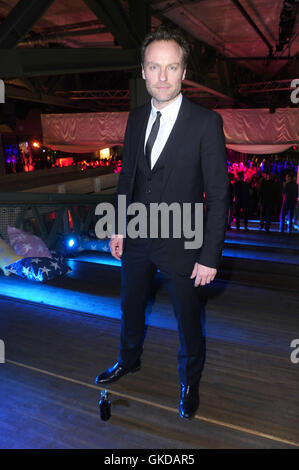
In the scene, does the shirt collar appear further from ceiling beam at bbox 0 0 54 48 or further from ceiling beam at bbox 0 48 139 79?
ceiling beam at bbox 0 0 54 48

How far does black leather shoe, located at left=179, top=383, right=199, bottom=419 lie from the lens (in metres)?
1.80

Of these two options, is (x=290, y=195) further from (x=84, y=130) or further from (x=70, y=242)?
(x=84, y=130)

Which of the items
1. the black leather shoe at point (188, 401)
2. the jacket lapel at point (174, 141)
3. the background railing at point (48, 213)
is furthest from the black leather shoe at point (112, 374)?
the background railing at point (48, 213)

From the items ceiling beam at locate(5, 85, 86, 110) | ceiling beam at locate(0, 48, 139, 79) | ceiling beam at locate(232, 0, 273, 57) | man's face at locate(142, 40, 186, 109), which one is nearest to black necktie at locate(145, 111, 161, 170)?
man's face at locate(142, 40, 186, 109)

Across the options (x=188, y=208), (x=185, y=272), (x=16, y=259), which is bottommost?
(x=16, y=259)

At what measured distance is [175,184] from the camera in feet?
5.46

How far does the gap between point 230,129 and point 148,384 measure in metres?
9.16

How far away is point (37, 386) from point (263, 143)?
9.21 metres

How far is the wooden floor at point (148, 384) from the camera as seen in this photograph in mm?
1682

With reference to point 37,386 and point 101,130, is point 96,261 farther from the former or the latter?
point 101,130

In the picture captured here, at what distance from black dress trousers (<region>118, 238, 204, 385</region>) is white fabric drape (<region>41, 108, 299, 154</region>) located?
8.73 meters

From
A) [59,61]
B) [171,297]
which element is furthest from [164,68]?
[59,61]
